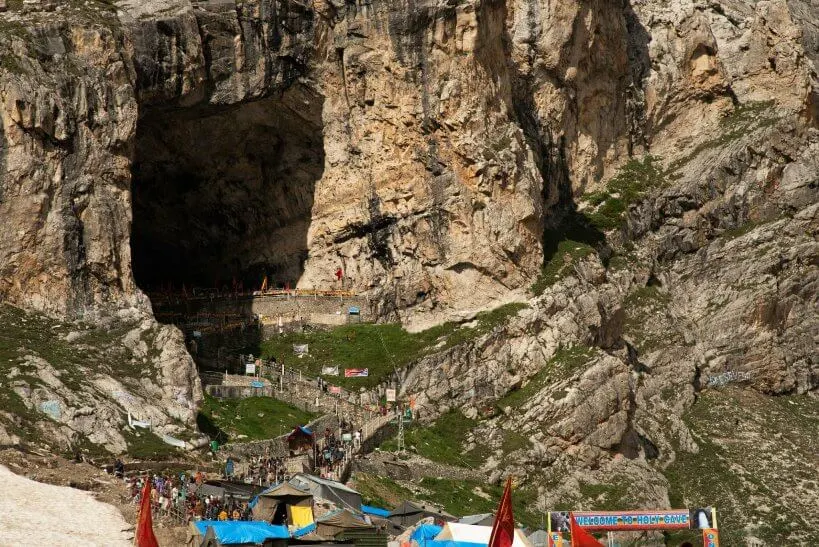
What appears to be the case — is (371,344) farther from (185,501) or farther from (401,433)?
(185,501)

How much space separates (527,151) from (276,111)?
503 inches

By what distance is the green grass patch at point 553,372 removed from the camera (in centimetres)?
7419

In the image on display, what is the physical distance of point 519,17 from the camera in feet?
289

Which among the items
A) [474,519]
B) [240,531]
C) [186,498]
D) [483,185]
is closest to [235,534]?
[240,531]

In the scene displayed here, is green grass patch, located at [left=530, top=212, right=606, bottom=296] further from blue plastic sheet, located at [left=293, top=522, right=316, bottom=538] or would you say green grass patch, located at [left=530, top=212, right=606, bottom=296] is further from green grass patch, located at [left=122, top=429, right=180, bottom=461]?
blue plastic sheet, located at [left=293, top=522, right=316, bottom=538]

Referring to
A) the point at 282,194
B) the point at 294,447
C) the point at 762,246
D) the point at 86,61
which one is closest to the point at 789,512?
the point at 762,246

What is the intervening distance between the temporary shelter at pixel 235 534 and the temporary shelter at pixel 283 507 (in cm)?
282

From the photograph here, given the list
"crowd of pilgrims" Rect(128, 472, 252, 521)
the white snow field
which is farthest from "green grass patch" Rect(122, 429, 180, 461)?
the white snow field

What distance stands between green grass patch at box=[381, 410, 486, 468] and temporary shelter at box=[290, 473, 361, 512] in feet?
38.1

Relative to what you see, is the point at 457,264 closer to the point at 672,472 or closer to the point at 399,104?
the point at 399,104

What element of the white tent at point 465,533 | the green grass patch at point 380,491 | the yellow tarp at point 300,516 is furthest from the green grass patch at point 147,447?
the white tent at point 465,533

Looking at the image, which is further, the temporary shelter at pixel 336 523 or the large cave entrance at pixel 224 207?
the large cave entrance at pixel 224 207

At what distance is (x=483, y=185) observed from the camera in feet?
258

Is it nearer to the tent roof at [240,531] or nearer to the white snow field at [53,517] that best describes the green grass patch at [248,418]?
the white snow field at [53,517]
